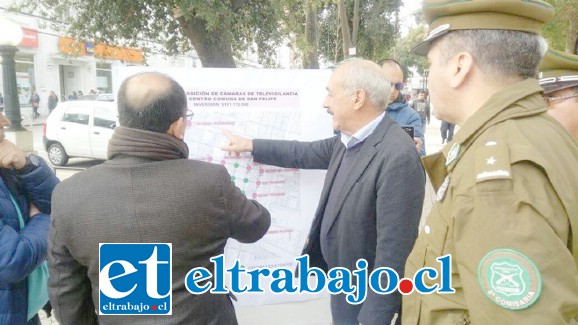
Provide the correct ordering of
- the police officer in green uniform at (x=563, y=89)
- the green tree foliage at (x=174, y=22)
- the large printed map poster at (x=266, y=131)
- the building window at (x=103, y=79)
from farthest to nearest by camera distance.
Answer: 1. the building window at (x=103, y=79)
2. the green tree foliage at (x=174, y=22)
3. the large printed map poster at (x=266, y=131)
4. the police officer in green uniform at (x=563, y=89)

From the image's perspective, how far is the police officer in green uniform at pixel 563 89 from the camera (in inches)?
91.7

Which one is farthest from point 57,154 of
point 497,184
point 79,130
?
point 497,184

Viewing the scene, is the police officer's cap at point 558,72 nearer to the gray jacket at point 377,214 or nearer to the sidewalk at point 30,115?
the gray jacket at point 377,214

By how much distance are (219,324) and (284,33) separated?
662 cm

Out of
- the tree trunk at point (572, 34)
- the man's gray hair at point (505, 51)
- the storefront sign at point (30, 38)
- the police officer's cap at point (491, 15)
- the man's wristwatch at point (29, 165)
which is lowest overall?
the man's wristwatch at point (29, 165)

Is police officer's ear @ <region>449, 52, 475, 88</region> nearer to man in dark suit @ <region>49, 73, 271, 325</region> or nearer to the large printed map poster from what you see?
man in dark suit @ <region>49, 73, 271, 325</region>

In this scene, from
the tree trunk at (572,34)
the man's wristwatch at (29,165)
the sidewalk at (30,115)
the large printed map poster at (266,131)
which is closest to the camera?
the man's wristwatch at (29,165)

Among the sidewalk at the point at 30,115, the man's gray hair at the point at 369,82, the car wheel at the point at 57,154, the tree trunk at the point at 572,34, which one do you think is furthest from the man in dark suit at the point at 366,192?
the sidewalk at the point at 30,115

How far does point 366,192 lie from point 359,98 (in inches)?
18.7

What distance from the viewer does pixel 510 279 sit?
37.8 inches

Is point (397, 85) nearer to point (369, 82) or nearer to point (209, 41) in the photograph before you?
point (369, 82)

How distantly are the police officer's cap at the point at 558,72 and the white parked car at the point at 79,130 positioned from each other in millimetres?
8952

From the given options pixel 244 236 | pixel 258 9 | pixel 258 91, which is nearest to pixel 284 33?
pixel 258 9

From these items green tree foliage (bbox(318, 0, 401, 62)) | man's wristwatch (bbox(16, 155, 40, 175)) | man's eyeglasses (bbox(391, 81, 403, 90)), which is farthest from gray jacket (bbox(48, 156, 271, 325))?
green tree foliage (bbox(318, 0, 401, 62))
